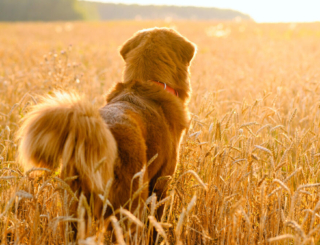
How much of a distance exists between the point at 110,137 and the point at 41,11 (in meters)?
69.2

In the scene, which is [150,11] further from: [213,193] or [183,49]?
[213,193]

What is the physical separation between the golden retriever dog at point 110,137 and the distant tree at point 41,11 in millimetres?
65502

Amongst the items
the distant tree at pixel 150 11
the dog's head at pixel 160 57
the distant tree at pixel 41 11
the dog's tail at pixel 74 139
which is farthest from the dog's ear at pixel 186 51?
the distant tree at pixel 150 11

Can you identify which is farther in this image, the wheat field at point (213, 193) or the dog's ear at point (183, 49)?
the dog's ear at point (183, 49)

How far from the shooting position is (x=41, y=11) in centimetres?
6322

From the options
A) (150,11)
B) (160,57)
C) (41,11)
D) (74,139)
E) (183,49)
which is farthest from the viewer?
(150,11)

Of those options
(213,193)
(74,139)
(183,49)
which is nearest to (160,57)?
(183,49)

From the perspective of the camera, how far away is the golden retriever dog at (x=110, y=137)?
1.61m

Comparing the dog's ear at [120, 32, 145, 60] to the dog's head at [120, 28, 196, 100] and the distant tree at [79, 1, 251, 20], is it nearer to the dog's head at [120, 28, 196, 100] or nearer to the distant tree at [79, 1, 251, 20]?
the dog's head at [120, 28, 196, 100]

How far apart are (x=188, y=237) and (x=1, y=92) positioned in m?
4.05

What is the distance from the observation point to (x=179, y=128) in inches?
93.7

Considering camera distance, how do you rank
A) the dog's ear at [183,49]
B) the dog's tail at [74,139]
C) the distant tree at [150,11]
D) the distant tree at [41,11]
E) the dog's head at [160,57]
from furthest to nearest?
the distant tree at [150,11] → the distant tree at [41,11] → the dog's ear at [183,49] → the dog's head at [160,57] → the dog's tail at [74,139]

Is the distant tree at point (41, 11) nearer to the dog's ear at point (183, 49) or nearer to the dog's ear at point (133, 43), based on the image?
the dog's ear at point (133, 43)

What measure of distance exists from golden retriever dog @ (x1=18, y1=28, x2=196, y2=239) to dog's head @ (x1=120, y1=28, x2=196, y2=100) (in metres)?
0.21
